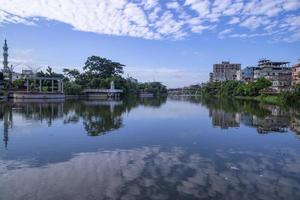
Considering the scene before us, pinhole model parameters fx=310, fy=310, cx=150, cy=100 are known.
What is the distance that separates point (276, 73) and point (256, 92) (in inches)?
852

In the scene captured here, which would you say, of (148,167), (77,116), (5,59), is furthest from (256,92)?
(148,167)

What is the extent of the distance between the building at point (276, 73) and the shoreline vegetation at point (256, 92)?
25.8 feet

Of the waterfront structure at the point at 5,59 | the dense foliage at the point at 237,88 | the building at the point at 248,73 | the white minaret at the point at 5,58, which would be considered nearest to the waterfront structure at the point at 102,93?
the waterfront structure at the point at 5,59

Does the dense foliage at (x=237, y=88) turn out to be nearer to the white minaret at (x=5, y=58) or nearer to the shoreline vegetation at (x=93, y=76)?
the shoreline vegetation at (x=93, y=76)

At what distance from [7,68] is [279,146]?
88.6 meters

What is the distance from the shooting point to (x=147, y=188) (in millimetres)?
8000

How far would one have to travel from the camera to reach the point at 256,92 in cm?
8512

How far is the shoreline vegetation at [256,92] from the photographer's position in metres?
56.3

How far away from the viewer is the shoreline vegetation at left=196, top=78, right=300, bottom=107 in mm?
56281

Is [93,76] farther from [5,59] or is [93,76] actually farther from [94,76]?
[5,59]

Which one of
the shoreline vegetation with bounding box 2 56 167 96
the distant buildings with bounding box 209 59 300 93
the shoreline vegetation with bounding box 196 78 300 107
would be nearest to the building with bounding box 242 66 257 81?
the distant buildings with bounding box 209 59 300 93

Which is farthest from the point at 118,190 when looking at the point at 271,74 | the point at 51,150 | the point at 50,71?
the point at 271,74

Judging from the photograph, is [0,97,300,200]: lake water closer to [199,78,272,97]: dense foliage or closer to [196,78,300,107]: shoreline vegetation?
[196,78,300,107]: shoreline vegetation

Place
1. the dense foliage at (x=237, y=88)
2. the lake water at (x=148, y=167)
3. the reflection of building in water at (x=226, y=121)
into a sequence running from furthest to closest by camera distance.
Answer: the dense foliage at (x=237, y=88), the reflection of building in water at (x=226, y=121), the lake water at (x=148, y=167)
